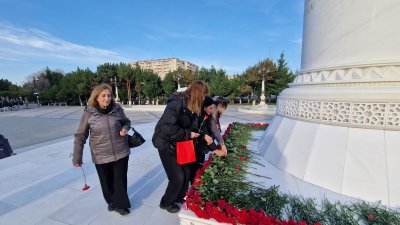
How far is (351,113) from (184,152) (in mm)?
2586

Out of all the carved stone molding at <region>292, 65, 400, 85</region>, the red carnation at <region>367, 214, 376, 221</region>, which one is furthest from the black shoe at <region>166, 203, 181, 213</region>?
the carved stone molding at <region>292, 65, 400, 85</region>

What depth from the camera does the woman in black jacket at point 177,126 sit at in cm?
234

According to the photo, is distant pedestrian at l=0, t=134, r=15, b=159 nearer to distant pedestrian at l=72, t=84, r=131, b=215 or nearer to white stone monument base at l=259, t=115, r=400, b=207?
distant pedestrian at l=72, t=84, r=131, b=215

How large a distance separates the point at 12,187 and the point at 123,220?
8.33 ft

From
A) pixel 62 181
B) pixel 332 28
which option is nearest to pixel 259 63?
pixel 332 28

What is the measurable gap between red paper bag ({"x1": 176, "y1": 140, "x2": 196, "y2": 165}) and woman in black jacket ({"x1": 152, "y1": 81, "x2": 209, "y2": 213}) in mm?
58

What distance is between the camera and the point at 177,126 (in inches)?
92.8

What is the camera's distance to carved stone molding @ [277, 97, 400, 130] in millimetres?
2780

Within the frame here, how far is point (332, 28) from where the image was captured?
11.9 feet

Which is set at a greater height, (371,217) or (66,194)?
(371,217)

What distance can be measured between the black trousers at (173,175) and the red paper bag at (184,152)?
0.09 metres

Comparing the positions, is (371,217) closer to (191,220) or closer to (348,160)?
(348,160)

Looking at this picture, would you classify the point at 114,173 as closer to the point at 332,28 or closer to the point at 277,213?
the point at 277,213

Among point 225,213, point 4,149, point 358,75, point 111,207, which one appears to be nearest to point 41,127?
point 4,149
